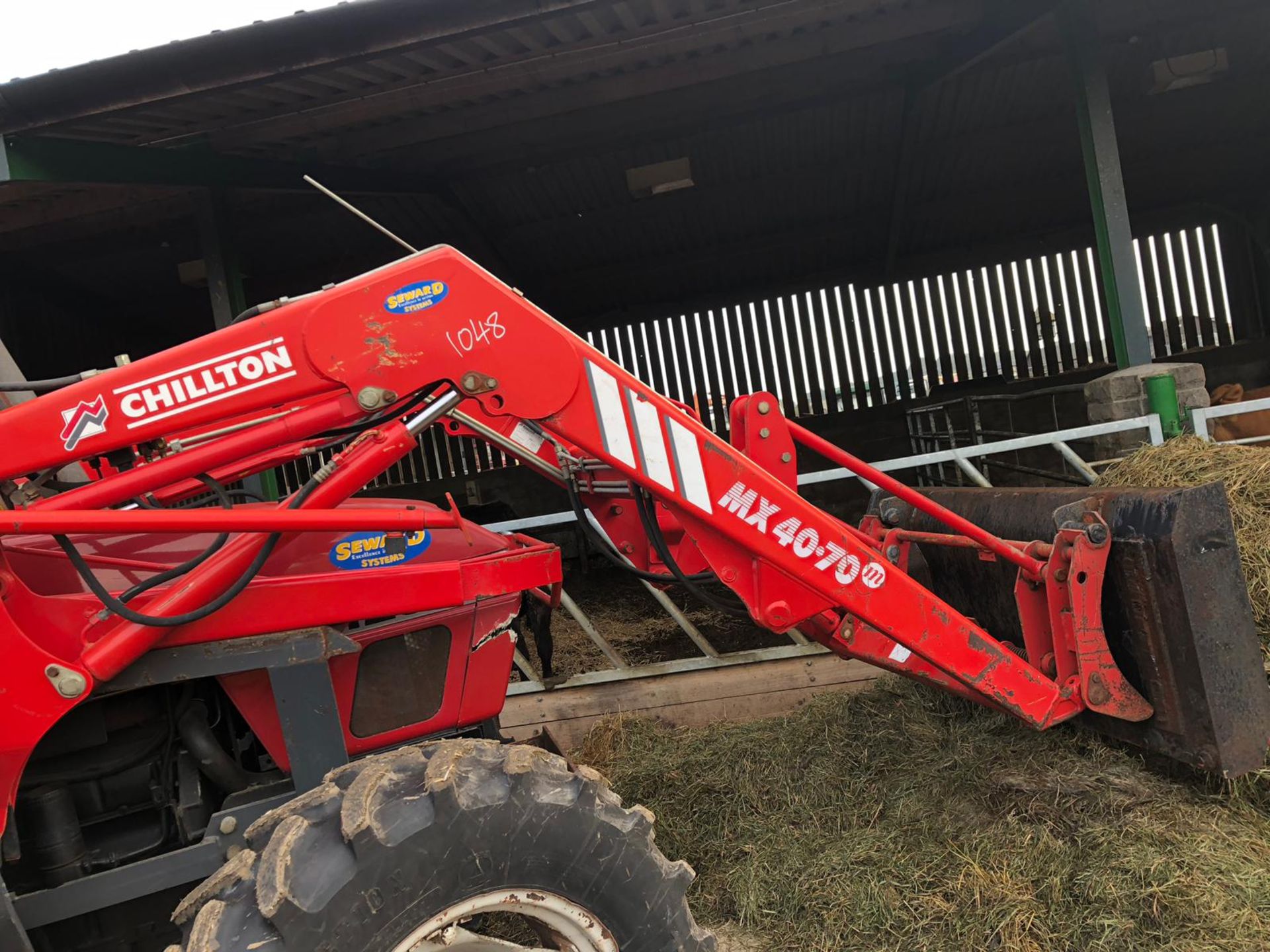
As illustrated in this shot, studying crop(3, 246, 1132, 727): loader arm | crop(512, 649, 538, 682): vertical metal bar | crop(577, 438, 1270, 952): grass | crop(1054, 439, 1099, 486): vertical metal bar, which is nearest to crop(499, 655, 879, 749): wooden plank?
crop(512, 649, 538, 682): vertical metal bar

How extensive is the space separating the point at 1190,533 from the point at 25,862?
3252mm

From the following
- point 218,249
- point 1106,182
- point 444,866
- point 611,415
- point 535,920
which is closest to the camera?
point 444,866

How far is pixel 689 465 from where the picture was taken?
2.44m

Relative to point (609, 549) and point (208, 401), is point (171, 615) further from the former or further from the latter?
point (609, 549)

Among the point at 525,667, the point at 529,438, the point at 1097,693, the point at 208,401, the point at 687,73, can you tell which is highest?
the point at 687,73

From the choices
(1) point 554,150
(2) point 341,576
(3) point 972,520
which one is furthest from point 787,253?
(2) point 341,576

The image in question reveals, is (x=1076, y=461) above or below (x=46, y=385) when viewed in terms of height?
below

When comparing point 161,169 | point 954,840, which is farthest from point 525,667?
point 161,169

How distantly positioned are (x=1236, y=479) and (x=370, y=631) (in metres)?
3.42

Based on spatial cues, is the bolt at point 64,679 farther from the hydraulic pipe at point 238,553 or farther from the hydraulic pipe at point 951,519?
the hydraulic pipe at point 951,519

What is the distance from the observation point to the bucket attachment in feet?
8.82

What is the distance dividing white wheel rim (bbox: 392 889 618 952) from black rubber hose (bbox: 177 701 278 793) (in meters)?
0.64

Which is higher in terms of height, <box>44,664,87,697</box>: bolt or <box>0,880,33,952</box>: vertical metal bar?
<box>44,664,87,697</box>: bolt

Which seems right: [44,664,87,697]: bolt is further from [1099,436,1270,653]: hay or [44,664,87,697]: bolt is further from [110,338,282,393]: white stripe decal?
[1099,436,1270,653]: hay
